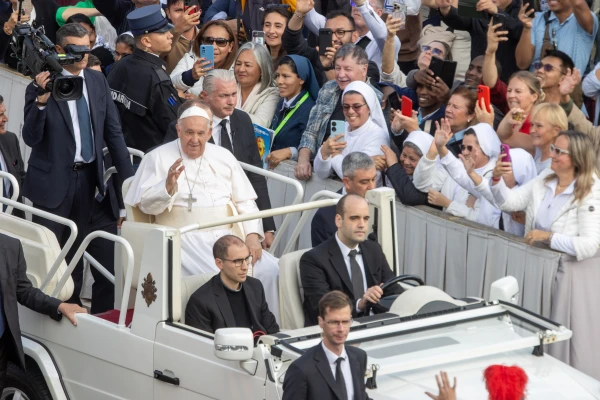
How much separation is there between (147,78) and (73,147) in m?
1.14

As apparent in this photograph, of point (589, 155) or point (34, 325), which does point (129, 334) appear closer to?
point (34, 325)

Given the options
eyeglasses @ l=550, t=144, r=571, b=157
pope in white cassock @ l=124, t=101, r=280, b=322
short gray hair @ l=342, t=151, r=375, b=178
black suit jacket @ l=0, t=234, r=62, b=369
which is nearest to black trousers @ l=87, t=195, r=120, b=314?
pope in white cassock @ l=124, t=101, r=280, b=322

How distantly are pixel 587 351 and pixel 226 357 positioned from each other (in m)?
3.21

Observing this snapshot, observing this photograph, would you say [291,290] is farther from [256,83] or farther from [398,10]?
[398,10]

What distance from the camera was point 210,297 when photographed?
291 inches

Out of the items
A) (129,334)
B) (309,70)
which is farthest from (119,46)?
(129,334)

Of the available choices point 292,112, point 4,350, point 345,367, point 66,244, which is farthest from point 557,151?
point 4,350

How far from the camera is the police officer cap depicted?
10.1 meters

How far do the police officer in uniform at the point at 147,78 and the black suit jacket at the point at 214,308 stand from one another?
3.17 metres

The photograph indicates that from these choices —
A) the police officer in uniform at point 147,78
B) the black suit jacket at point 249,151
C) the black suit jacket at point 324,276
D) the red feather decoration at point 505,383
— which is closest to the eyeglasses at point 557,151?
the black suit jacket at point 324,276

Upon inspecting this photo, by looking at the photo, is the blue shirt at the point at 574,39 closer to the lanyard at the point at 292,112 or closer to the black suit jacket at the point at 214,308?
the lanyard at the point at 292,112

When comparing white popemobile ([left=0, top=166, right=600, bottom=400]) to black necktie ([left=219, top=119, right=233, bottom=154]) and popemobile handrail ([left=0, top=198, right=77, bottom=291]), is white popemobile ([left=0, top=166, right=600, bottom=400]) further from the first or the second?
black necktie ([left=219, top=119, right=233, bottom=154])

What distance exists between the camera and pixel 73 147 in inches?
370

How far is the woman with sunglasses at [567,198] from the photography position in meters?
8.29
